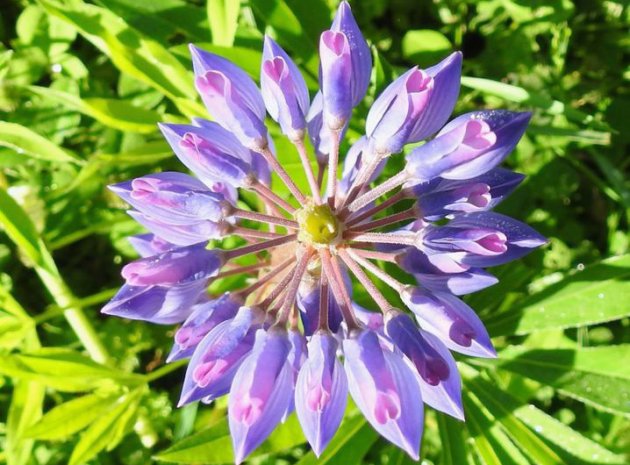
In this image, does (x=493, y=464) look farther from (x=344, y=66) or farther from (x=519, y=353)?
(x=344, y=66)

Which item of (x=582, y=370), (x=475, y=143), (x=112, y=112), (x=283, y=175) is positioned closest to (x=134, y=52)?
(x=112, y=112)

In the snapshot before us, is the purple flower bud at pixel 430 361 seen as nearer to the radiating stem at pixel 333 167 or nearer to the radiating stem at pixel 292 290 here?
the radiating stem at pixel 292 290

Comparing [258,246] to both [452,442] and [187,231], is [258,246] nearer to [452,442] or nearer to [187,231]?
[187,231]

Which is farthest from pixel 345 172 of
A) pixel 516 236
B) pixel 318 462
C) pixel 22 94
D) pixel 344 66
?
pixel 22 94

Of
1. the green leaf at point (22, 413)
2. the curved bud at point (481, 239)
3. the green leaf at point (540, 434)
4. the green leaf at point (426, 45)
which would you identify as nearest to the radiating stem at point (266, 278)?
the curved bud at point (481, 239)

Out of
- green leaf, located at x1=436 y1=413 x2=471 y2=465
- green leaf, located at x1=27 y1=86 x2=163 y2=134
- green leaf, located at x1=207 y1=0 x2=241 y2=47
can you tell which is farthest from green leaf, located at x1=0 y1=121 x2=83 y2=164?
green leaf, located at x1=436 y1=413 x2=471 y2=465

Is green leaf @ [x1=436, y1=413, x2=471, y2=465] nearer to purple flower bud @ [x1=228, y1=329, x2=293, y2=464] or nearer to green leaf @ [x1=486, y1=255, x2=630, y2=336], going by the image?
green leaf @ [x1=486, y1=255, x2=630, y2=336]

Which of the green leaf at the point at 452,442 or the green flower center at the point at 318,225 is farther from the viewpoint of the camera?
the green leaf at the point at 452,442
